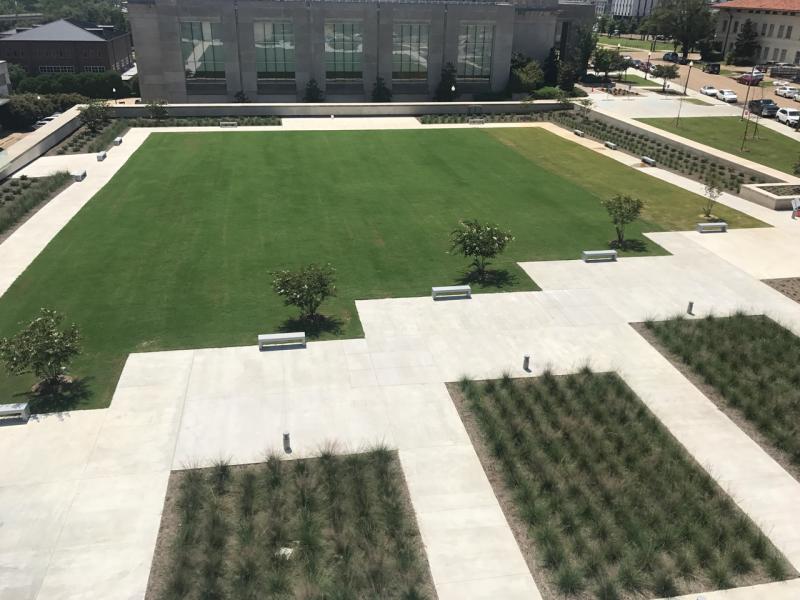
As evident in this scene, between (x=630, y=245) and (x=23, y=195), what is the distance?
3045cm

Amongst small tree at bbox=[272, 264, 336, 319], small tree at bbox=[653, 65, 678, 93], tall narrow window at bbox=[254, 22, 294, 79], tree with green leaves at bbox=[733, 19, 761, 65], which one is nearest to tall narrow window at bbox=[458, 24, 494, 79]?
tall narrow window at bbox=[254, 22, 294, 79]

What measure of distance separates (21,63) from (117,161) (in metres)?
69.0

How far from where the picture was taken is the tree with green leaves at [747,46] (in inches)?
3386

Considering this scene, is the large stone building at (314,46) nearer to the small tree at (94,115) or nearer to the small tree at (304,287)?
the small tree at (94,115)

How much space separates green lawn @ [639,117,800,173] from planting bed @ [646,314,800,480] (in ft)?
80.4

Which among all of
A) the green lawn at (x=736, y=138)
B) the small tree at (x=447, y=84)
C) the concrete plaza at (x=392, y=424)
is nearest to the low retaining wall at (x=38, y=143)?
the concrete plaza at (x=392, y=424)

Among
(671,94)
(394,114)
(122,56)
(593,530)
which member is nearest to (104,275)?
(593,530)

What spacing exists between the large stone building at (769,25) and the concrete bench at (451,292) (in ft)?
260

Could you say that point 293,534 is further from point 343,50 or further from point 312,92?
point 343,50

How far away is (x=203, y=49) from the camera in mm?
60281

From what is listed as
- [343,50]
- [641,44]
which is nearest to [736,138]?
[343,50]

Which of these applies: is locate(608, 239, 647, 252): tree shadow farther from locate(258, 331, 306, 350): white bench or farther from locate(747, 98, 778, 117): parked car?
locate(747, 98, 778, 117): parked car

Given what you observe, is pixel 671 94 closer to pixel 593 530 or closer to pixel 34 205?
pixel 34 205

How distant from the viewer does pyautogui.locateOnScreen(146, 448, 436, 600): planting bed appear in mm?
12414
